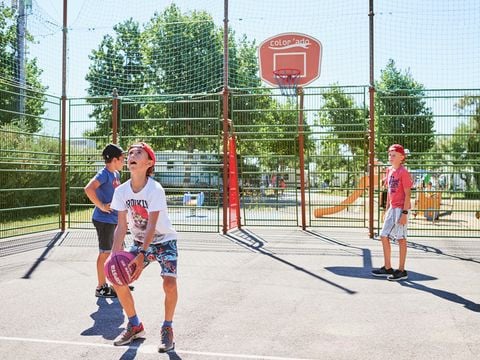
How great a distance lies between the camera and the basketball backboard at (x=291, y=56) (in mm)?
15086

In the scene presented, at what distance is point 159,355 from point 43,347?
1.05m

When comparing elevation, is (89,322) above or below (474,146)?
below

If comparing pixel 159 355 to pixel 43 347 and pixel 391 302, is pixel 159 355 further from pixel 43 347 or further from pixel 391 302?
pixel 391 302

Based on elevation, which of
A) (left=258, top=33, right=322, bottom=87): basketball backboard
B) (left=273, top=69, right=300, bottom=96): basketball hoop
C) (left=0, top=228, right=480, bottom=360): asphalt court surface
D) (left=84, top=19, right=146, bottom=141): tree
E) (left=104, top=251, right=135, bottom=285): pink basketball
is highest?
(left=84, top=19, right=146, bottom=141): tree

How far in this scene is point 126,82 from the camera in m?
21.2

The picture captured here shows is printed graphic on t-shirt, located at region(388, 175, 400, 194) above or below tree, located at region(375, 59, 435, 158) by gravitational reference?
below

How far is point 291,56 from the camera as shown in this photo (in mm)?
15367

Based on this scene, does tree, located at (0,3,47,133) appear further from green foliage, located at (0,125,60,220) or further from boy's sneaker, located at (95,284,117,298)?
boy's sneaker, located at (95,284,117,298)

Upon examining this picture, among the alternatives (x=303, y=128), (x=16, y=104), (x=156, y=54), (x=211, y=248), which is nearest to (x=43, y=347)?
(x=211, y=248)

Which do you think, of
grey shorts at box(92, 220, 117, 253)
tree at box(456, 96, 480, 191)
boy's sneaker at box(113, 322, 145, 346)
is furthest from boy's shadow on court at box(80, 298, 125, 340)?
tree at box(456, 96, 480, 191)

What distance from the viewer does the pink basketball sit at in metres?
4.57

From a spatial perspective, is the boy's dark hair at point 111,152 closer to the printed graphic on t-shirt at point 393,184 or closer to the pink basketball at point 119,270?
the pink basketball at point 119,270

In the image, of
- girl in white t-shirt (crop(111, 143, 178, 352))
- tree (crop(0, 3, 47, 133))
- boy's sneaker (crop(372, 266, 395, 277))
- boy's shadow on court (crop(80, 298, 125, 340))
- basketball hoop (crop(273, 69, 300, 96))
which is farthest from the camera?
basketball hoop (crop(273, 69, 300, 96))

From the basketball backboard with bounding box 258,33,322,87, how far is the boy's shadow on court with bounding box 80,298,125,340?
998 cm
